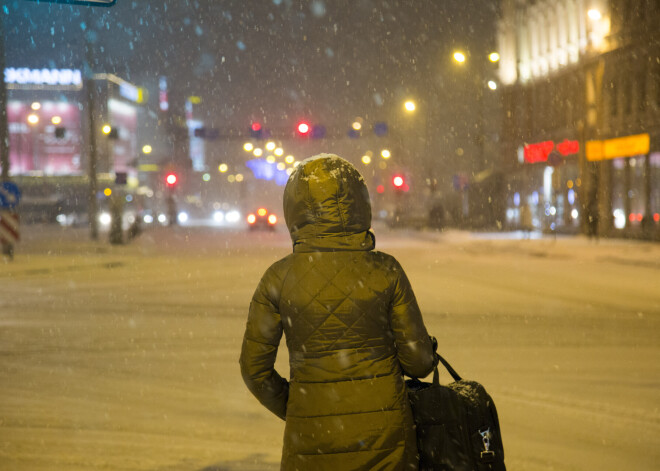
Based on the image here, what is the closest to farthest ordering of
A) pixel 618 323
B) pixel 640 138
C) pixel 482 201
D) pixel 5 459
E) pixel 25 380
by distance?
pixel 5 459, pixel 25 380, pixel 618 323, pixel 640 138, pixel 482 201

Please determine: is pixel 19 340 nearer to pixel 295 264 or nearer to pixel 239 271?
pixel 295 264

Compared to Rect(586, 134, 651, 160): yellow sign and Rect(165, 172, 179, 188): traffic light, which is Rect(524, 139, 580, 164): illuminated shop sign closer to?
Rect(586, 134, 651, 160): yellow sign

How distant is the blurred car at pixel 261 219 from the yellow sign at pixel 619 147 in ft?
75.8

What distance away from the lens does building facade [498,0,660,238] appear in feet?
120

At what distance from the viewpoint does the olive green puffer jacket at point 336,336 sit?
308 centimetres

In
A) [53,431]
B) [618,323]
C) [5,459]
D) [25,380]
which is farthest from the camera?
[618,323]

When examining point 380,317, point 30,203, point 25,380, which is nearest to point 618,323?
point 25,380

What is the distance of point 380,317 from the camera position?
3.20 metres

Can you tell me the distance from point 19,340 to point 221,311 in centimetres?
353

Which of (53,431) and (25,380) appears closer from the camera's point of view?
(53,431)

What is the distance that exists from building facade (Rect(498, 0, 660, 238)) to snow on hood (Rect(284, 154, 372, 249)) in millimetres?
28531

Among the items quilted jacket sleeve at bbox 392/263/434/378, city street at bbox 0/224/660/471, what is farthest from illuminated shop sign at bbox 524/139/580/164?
quilted jacket sleeve at bbox 392/263/434/378

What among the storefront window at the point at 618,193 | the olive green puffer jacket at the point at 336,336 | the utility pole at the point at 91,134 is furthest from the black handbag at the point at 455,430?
the storefront window at the point at 618,193

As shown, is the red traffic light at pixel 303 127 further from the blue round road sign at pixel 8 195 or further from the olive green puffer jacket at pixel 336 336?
the olive green puffer jacket at pixel 336 336
